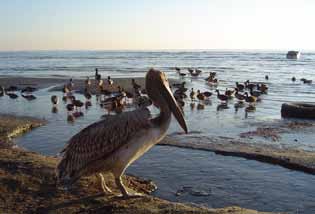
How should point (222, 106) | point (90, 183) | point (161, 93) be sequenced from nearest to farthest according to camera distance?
point (161, 93) < point (90, 183) < point (222, 106)

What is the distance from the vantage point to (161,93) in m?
6.50

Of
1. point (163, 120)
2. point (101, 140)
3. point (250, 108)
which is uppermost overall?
point (163, 120)

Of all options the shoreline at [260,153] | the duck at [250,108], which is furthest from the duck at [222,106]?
the shoreline at [260,153]

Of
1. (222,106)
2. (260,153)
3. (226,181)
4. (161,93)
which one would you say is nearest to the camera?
(161,93)

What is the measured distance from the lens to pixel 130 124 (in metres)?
6.18

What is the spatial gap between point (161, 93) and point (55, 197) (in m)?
2.18

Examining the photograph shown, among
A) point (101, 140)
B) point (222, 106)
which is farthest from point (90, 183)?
point (222, 106)

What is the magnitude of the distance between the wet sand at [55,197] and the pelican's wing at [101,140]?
0.44 m

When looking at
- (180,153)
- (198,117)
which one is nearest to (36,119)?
(198,117)

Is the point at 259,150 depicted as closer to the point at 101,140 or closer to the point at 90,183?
the point at 90,183

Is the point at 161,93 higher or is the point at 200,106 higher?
the point at 161,93

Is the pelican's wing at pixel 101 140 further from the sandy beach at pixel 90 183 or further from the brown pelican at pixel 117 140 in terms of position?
the sandy beach at pixel 90 183

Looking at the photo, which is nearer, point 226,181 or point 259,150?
point 226,181

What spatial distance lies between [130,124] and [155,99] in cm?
61
